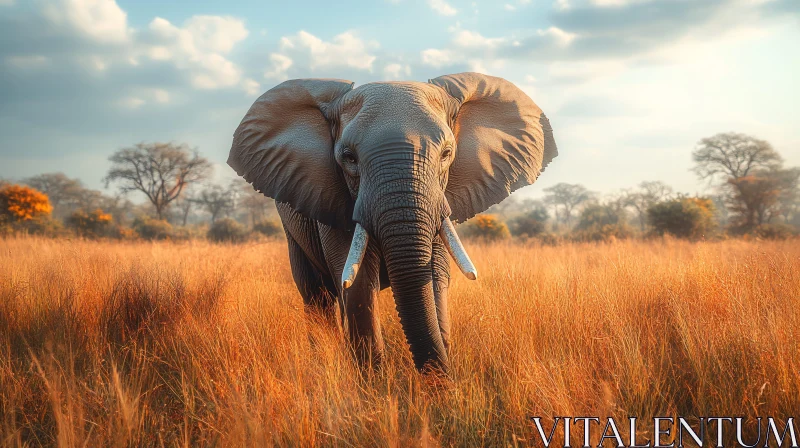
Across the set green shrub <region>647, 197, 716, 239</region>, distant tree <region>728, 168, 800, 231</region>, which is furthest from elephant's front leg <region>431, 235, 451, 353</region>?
distant tree <region>728, 168, 800, 231</region>

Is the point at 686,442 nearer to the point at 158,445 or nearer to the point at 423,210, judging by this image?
the point at 423,210

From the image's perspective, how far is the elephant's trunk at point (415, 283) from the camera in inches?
128

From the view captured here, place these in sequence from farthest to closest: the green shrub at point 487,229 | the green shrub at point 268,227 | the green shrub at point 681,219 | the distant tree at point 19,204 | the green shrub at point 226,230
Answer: the green shrub at point 268,227, the green shrub at point 226,230, the green shrub at point 487,229, the distant tree at point 19,204, the green shrub at point 681,219

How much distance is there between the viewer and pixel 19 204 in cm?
2109

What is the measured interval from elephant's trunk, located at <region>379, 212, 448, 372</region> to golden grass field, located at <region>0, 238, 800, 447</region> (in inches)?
7.0

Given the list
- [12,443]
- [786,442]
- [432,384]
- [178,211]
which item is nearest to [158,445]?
[12,443]

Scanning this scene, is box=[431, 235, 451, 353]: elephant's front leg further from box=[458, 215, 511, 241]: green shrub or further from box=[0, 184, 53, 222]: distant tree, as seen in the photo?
box=[0, 184, 53, 222]: distant tree

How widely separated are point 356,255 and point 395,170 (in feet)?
1.86

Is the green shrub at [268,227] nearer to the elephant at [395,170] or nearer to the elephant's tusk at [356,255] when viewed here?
the elephant at [395,170]

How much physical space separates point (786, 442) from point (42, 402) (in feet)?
13.5

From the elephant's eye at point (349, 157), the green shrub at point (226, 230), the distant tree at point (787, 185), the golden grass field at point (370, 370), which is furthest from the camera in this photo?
the distant tree at point (787, 185)

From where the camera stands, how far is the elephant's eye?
3510 mm

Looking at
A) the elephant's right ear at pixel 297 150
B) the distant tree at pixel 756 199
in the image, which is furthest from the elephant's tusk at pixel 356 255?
the distant tree at pixel 756 199

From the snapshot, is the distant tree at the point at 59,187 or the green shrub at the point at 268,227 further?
the distant tree at the point at 59,187
